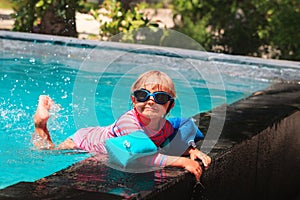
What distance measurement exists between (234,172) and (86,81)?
111 inches

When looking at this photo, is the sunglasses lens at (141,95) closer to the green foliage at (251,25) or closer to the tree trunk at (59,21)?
the tree trunk at (59,21)

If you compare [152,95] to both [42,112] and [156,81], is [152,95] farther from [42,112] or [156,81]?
[42,112]

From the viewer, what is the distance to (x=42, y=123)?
376 cm

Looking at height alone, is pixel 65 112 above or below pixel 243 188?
above

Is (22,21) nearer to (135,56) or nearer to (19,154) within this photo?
(135,56)

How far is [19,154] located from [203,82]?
11.9ft

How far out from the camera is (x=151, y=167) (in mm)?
3041

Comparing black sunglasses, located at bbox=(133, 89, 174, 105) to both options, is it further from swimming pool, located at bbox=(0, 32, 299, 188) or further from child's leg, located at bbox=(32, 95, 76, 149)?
swimming pool, located at bbox=(0, 32, 299, 188)

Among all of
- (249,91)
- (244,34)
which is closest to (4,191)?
(249,91)

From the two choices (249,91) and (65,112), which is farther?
(249,91)

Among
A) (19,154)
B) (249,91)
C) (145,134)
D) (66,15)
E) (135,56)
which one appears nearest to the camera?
(145,134)

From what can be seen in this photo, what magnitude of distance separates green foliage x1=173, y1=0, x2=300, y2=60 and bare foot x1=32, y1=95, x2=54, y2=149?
267 inches

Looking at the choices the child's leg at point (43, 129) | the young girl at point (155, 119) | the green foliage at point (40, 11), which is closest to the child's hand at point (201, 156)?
the young girl at point (155, 119)

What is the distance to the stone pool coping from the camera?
2588 millimetres
